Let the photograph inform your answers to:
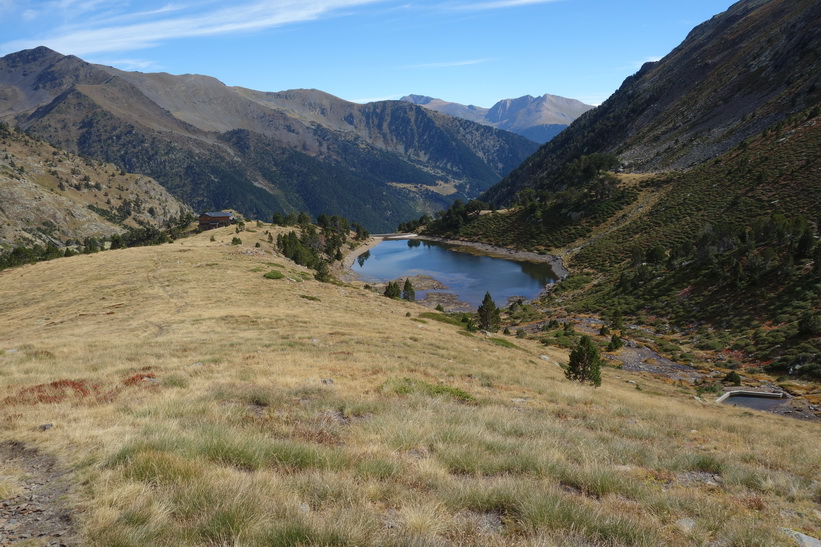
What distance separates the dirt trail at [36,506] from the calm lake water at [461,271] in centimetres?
7632

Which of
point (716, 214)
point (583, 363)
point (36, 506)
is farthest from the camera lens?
point (716, 214)

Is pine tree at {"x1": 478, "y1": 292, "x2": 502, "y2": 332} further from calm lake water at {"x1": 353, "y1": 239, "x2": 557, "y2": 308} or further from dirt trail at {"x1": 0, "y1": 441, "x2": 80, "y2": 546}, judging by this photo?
dirt trail at {"x1": 0, "y1": 441, "x2": 80, "y2": 546}

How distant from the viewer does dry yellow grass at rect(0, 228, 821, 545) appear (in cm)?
465

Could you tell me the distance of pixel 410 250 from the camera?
506 feet

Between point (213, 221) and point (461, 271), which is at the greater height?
point (213, 221)

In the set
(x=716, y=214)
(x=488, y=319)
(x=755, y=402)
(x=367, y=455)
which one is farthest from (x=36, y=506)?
(x=716, y=214)

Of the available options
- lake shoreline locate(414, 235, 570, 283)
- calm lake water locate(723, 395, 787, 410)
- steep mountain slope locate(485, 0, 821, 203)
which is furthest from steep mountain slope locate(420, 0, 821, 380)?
calm lake water locate(723, 395, 787, 410)

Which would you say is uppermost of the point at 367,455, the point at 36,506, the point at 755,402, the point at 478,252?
the point at 478,252

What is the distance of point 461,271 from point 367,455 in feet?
349

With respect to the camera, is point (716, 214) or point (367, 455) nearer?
point (367, 455)

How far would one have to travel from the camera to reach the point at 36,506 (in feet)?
16.6

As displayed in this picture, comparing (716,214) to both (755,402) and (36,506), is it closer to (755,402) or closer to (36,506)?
(755,402)

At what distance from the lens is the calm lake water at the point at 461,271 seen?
90.2 meters

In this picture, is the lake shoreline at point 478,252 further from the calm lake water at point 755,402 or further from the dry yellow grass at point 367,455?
the dry yellow grass at point 367,455
